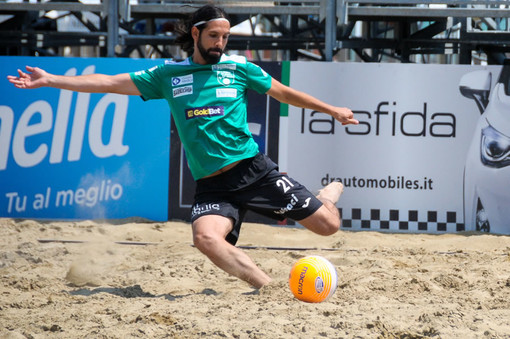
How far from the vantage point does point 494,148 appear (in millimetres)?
7691

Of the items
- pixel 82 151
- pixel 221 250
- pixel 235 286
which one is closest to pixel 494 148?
pixel 235 286

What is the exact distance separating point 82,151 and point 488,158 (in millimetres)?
4480

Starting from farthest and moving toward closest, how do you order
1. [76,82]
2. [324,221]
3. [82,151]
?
[82,151], [324,221], [76,82]

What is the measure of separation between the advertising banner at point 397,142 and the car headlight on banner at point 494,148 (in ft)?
0.10

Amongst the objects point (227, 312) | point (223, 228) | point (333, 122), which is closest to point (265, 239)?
point (333, 122)

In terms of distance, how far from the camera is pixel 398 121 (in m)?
7.84

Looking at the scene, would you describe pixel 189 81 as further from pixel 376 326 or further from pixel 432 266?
pixel 432 266

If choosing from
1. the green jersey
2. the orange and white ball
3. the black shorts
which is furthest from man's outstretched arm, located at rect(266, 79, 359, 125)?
the orange and white ball

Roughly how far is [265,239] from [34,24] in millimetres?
7316

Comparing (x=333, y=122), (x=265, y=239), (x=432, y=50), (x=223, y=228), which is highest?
(x=432, y=50)

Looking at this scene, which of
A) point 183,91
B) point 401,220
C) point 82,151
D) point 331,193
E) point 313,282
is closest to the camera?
point 313,282

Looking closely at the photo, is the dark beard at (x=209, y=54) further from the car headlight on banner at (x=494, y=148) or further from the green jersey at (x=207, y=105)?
the car headlight on banner at (x=494, y=148)

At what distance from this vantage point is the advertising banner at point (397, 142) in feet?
25.5

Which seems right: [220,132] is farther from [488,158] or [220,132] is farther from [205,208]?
[488,158]
